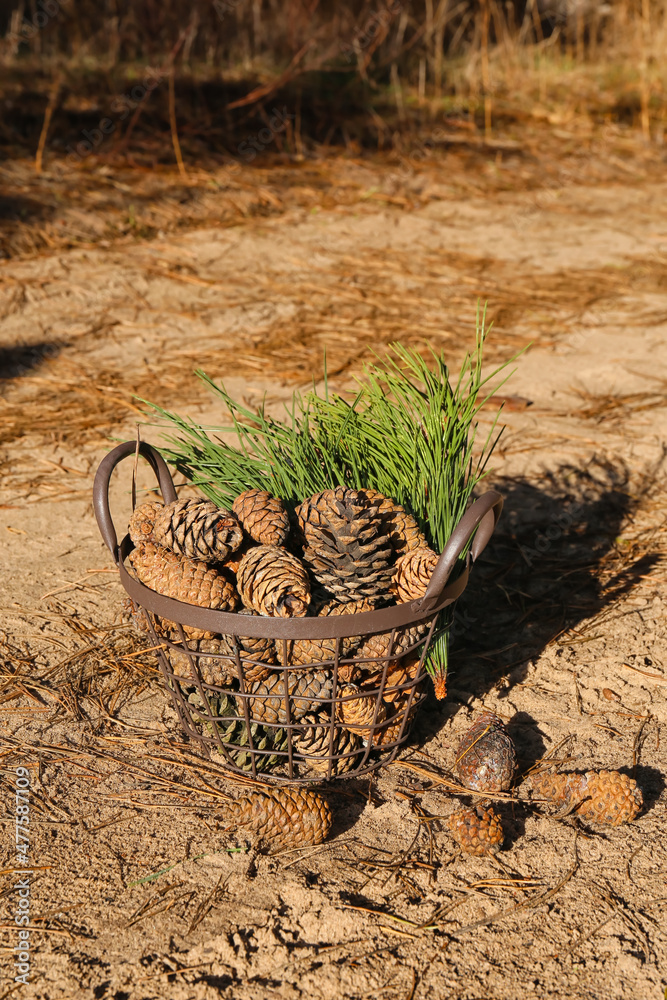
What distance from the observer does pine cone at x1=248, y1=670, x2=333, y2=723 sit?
1505 mm

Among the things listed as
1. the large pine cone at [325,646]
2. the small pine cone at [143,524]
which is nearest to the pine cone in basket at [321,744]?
the large pine cone at [325,646]

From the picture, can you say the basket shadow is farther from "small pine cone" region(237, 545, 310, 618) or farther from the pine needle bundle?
"small pine cone" region(237, 545, 310, 618)

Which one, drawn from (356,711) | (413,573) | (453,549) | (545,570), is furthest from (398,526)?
(545,570)

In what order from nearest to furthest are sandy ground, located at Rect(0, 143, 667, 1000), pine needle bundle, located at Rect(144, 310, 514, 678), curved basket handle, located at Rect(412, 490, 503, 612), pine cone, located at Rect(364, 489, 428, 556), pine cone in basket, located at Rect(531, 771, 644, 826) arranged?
1. sandy ground, located at Rect(0, 143, 667, 1000)
2. curved basket handle, located at Rect(412, 490, 503, 612)
3. pine cone in basket, located at Rect(531, 771, 644, 826)
4. pine cone, located at Rect(364, 489, 428, 556)
5. pine needle bundle, located at Rect(144, 310, 514, 678)

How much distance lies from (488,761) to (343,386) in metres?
1.97

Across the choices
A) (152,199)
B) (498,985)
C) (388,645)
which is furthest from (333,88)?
(498,985)

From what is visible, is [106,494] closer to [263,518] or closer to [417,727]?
[263,518]

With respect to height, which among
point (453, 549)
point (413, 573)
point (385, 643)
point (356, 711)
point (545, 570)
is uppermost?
point (453, 549)

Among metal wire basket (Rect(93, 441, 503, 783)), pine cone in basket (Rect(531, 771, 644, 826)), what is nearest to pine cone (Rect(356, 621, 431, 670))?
metal wire basket (Rect(93, 441, 503, 783))

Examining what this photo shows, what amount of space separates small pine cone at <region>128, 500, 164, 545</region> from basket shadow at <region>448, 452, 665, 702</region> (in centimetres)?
75

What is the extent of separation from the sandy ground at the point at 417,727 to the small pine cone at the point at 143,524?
406 mm

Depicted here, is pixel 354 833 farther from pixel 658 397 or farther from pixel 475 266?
pixel 475 266

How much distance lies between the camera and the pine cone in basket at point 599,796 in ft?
4.98

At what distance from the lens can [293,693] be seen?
59.7 inches
